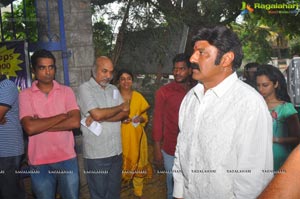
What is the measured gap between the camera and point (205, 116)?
5.67ft

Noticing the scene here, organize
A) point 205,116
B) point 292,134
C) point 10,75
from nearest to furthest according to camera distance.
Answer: point 205,116, point 292,134, point 10,75

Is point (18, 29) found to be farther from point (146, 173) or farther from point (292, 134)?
point (292, 134)

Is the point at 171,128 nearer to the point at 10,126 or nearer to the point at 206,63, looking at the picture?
the point at 206,63

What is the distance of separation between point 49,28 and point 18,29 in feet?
5.59

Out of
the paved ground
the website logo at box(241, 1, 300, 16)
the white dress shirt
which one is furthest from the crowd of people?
the website logo at box(241, 1, 300, 16)

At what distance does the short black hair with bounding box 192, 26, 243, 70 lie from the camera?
5.75ft

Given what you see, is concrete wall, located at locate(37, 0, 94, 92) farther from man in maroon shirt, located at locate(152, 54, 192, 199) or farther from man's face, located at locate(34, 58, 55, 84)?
man in maroon shirt, located at locate(152, 54, 192, 199)

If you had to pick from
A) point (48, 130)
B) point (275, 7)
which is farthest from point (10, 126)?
point (275, 7)

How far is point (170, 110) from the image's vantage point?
10.2 ft

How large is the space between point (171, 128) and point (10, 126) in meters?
1.54

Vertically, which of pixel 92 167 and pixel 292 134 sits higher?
pixel 292 134

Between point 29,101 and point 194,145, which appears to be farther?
point 29,101

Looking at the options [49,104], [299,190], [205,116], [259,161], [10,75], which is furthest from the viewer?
[10,75]

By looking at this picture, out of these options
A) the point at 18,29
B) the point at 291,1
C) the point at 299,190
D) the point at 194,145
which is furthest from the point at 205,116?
the point at 291,1
